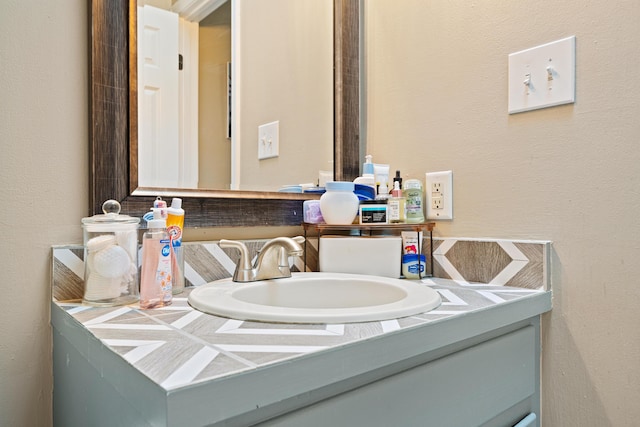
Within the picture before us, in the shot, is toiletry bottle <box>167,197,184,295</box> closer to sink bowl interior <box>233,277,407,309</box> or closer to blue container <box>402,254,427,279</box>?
sink bowl interior <box>233,277,407,309</box>

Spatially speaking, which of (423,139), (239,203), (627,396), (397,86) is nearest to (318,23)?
(397,86)

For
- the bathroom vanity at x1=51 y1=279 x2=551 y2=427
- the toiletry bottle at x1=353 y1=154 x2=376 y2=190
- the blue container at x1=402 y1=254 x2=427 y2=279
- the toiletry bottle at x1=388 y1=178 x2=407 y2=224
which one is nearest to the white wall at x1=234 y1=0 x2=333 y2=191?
the toiletry bottle at x1=353 y1=154 x2=376 y2=190

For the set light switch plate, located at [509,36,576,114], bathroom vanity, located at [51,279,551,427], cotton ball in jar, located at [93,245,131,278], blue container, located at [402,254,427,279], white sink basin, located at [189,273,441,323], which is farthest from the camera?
blue container, located at [402,254,427,279]

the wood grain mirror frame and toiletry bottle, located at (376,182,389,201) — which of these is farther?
toiletry bottle, located at (376,182,389,201)

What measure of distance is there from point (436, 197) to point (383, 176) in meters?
0.15

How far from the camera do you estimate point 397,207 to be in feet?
3.40

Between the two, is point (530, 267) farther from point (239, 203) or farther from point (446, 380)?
point (239, 203)

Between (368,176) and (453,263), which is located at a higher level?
(368,176)

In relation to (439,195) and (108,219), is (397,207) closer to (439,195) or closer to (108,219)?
(439,195)

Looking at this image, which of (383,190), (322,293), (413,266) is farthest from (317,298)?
(383,190)

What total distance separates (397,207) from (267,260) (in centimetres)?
34

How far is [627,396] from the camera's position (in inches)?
29.9

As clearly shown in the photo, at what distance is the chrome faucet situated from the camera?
2.82ft

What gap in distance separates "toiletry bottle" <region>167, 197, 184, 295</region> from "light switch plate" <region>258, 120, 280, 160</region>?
308 mm
